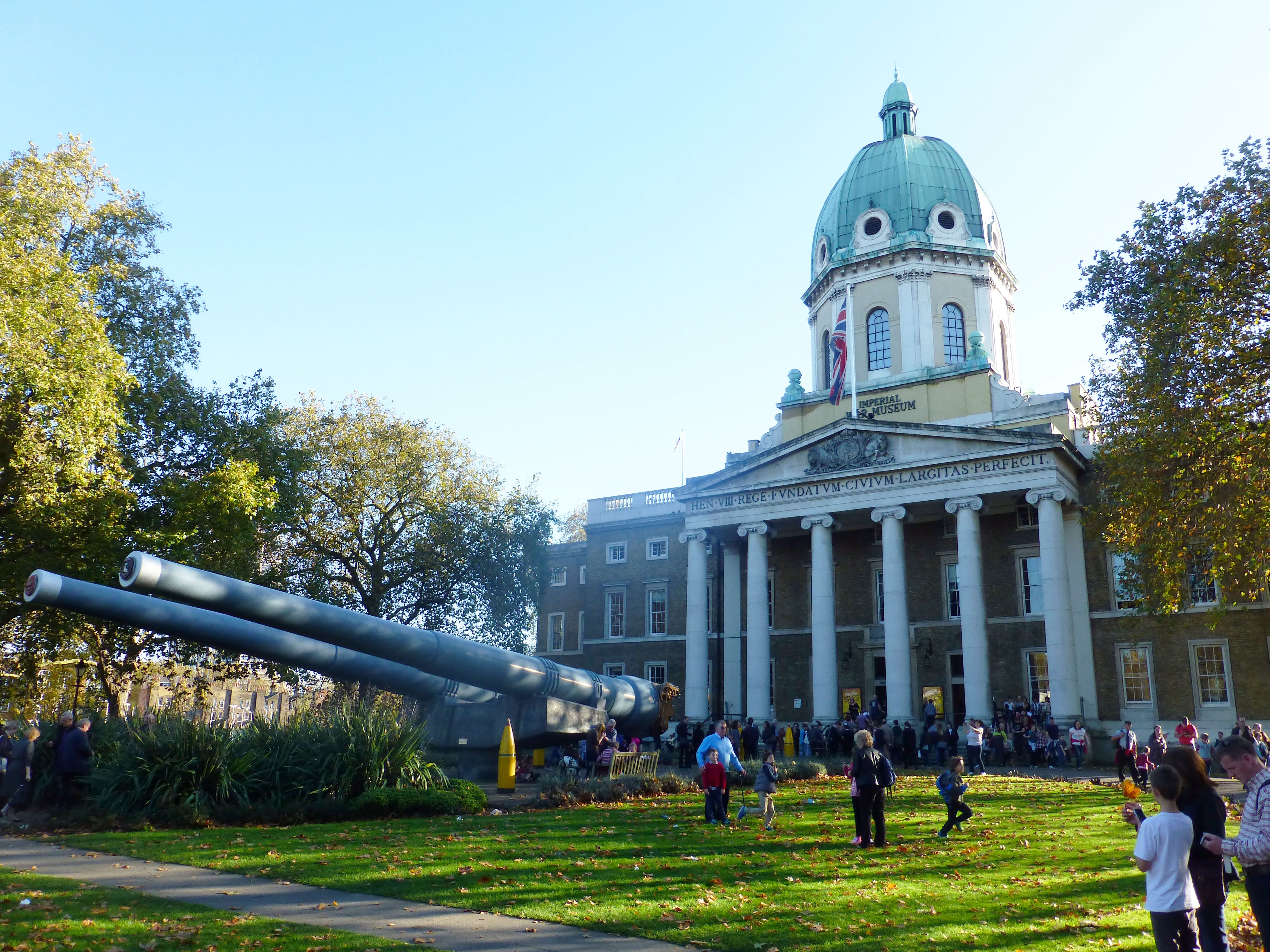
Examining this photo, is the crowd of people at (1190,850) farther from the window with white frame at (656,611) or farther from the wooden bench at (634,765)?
the window with white frame at (656,611)

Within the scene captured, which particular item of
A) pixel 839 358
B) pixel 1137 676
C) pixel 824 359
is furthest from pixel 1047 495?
pixel 824 359

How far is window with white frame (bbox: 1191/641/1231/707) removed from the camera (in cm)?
3384

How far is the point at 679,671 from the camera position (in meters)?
46.9

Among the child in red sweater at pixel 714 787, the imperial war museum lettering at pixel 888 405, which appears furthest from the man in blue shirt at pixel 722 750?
the imperial war museum lettering at pixel 888 405

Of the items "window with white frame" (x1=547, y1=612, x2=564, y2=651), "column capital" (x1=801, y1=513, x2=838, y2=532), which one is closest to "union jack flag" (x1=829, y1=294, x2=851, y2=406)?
"column capital" (x1=801, y1=513, x2=838, y2=532)

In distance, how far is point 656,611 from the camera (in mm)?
48625

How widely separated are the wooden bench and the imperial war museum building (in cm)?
1614

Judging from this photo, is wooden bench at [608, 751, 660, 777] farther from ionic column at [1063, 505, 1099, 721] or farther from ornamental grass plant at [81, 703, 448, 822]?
ionic column at [1063, 505, 1099, 721]

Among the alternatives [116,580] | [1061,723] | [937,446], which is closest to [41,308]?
[116,580]

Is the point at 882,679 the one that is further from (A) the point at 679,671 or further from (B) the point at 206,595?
(B) the point at 206,595

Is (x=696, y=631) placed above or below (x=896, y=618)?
below

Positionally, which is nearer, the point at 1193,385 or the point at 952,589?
the point at 1193,385

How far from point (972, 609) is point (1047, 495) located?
4788 mm

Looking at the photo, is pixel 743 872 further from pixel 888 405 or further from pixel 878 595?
pixel 888 405
